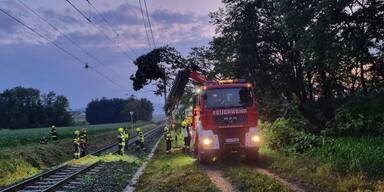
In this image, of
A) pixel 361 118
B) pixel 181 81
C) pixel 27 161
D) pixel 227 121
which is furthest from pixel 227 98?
pixel 27 161

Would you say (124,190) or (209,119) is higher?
(209,119)

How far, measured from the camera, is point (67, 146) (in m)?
39.1

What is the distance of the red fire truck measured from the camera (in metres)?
19.0

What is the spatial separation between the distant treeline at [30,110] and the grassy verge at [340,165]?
112m

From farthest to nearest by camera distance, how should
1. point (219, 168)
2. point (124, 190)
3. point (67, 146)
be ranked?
point (67, 146) < point (219, 168) < point (124, 190)

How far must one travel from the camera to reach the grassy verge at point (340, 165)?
12258 mm

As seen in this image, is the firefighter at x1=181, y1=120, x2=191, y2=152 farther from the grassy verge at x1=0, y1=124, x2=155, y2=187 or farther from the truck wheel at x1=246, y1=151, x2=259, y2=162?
the grassy verge at x1=0, y1=124, x2=155, y2=187

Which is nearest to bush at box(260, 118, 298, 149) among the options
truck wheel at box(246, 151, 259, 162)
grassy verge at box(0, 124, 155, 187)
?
truck wheel at box(246, 151, 259, 162)

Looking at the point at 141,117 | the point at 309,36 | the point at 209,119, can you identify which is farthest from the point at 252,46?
the point at 141,117

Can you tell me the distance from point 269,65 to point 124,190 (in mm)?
28798

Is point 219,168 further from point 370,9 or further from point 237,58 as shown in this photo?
point 237,58

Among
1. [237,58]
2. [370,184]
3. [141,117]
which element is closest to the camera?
[370,184]

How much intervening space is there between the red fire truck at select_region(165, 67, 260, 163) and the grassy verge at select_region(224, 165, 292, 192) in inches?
82.1

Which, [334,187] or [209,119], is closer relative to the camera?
[334,187]
